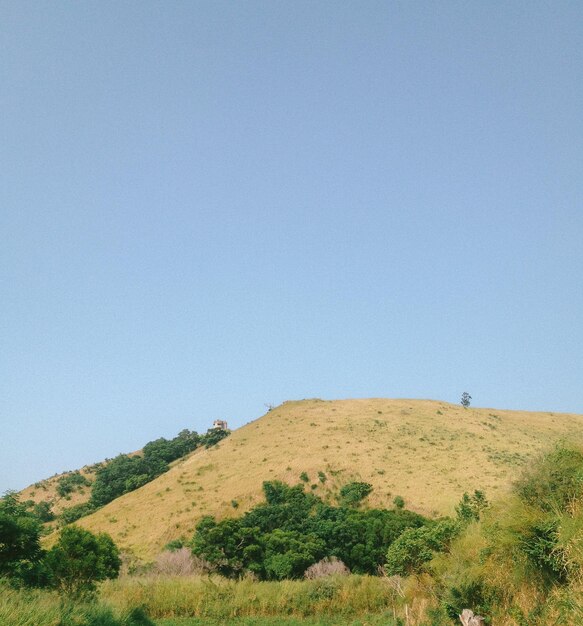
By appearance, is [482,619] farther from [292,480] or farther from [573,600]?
[292,480]

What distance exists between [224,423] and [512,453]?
271 feet

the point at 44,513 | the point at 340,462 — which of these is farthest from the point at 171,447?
the point at 340,462

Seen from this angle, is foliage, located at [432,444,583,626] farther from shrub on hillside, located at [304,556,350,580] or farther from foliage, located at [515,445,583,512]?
shrub on hillside, located at [304,556,350,580]

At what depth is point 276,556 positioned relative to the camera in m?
34.2

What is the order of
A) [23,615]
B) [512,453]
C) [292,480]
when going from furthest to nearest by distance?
[512,453]
[292,480]
[23,615]

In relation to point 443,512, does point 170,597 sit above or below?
above

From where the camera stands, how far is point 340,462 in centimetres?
6569

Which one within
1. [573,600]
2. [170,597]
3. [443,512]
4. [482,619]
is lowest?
[443,512]

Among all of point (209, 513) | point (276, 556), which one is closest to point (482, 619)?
point (276, 556)

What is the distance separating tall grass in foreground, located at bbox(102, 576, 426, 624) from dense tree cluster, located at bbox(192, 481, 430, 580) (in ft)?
19.9

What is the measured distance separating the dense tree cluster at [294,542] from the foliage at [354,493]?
45.7 ft

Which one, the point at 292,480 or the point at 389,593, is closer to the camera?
the point at 389,593

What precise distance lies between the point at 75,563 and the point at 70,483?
265 ft

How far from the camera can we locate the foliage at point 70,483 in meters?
91.4
